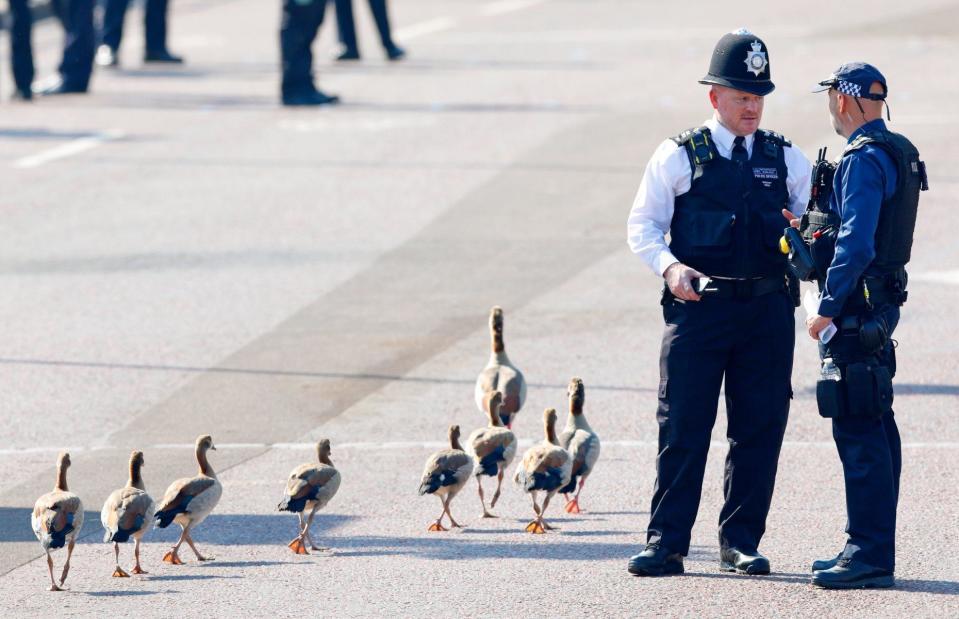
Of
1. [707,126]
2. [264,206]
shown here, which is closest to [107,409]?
[707,126]

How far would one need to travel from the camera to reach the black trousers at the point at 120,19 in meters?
27.4

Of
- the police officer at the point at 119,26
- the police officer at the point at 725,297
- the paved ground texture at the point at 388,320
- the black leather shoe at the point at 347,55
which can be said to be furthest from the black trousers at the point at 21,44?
the police officer at the point at 725,297

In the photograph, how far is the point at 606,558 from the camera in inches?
325

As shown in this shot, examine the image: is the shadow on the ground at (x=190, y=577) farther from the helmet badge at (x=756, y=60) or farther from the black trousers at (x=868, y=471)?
the helmet badge at (x=756, y=60)

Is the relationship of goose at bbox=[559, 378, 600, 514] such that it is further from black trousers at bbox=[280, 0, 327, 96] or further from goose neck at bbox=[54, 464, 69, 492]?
black trousers at bbox=[280, 0, 327, 96]

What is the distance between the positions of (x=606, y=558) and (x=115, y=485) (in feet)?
9.64

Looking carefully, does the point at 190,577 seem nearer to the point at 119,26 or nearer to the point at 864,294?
the point at 864,294

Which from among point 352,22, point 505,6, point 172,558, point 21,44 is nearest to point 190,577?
point 172,558

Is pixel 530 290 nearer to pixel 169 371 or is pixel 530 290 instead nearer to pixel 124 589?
pixel 169 371

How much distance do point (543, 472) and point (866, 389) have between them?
5.74 ft

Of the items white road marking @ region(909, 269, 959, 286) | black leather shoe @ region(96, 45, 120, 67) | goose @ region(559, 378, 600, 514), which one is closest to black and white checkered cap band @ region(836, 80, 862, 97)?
goose @ region(559, 378, 600, 514)

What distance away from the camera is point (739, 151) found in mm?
7605

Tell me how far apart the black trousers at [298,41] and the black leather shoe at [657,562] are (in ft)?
53.3

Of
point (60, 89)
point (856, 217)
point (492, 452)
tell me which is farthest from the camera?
point (60, 89)
